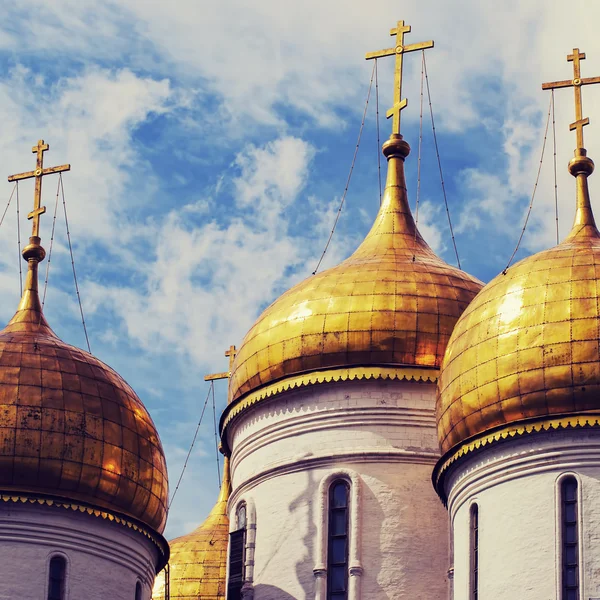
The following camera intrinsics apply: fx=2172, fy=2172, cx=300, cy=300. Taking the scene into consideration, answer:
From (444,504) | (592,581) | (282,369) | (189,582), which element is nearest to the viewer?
(592,581)

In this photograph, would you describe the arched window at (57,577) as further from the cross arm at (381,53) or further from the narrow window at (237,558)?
the cross arm at (381,53)

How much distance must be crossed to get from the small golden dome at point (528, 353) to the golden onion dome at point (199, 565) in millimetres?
6374

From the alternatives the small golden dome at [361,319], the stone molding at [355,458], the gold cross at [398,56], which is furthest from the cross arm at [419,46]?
the stone molding at [355,458]

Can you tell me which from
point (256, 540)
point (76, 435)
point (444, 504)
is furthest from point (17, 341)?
point (444, 504)

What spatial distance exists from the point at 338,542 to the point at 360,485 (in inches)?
29.5

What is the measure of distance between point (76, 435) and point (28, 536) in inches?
53.5

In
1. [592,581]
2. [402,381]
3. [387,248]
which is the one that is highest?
[387,248]

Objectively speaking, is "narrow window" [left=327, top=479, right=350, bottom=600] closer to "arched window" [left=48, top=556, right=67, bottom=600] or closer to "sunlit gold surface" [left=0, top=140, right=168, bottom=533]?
"sunlit gold surface" [left=0, top=140, right=168, bottom=533]

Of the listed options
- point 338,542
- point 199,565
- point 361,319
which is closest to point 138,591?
point 338,542

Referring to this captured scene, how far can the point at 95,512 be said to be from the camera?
1040 inches

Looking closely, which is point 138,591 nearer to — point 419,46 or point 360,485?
point 360,485

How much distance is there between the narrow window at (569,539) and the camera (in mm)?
22922

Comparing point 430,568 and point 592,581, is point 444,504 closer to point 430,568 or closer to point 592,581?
point 430,568

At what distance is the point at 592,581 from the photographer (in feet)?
74.7
